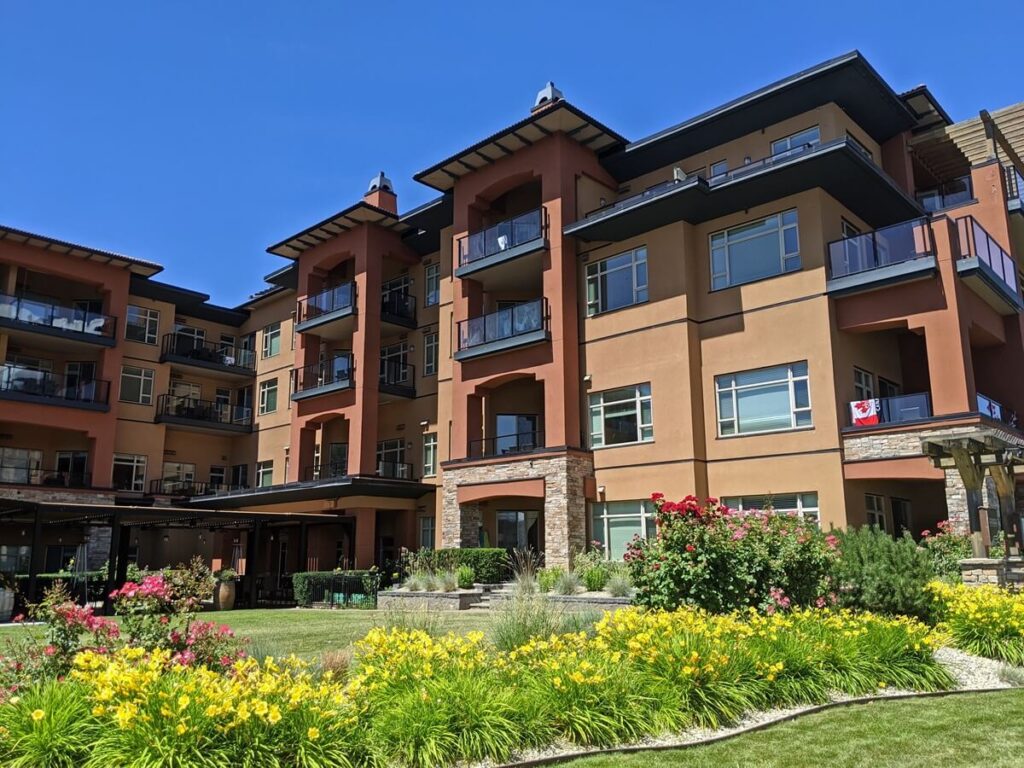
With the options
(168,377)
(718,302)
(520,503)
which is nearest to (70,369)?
(168,377)

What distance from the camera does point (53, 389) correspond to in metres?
32.3

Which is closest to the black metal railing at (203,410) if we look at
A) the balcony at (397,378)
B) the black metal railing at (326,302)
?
the black metal railing at (326,302)

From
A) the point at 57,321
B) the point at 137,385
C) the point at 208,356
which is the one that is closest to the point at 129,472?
the point at 137,385

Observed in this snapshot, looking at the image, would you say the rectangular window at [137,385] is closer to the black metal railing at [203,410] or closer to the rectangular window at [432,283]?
the black metal railing at [203,410]

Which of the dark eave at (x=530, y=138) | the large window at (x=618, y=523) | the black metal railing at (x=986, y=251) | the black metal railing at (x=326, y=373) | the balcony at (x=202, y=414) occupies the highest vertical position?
the dark eave at (x=530, y=138)

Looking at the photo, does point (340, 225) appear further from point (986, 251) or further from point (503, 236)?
point (986, 251)

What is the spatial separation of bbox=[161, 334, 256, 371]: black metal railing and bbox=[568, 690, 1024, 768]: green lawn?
35717 millimetres

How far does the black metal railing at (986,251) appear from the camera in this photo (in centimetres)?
2034

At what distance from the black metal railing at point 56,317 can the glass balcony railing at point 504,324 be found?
678 inches

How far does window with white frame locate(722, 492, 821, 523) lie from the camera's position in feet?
66.6

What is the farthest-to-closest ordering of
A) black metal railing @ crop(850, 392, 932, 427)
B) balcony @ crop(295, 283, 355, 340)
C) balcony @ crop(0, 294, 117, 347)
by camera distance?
1. balcony @ crop(0, 294, 117, 347)
2. balcony @ crop(295, 283, 355, 340)
3. black metal railing @ crop(850, 392, 932, 427)

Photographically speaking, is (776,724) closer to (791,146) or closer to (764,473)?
(764,473)

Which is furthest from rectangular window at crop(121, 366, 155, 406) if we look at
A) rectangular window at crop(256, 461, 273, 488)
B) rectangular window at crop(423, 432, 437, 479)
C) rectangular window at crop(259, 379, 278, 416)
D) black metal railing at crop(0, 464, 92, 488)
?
rectangular window at crop(423, 432, 437, 479)

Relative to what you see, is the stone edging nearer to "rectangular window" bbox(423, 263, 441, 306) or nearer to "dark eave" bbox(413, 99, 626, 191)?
"dark eave" bbox(413, 99, 626, 191)
